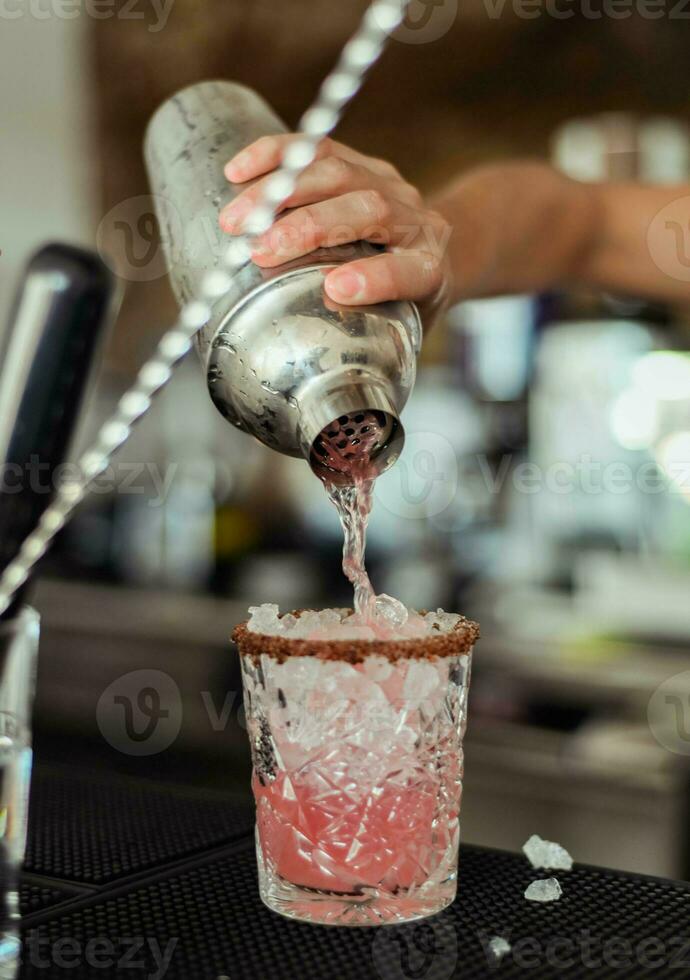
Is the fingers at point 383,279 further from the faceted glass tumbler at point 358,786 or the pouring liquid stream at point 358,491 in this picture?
the faceted glass tumbler at point 358,786

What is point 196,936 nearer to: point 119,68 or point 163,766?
point 163,766

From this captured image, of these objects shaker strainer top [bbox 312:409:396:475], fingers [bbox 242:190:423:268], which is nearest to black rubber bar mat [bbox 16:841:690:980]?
shaker strainer top [bbox 312:409:396:475]

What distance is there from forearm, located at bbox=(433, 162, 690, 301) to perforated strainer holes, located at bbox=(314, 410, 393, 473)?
51 centimetres

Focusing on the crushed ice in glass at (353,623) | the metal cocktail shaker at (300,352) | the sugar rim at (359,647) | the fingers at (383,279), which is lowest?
the sugar rim at (359,647)

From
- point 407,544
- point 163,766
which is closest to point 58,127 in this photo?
point 407,544

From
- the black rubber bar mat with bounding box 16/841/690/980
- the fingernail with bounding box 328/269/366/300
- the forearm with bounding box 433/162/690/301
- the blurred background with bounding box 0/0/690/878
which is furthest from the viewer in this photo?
the blurred background with bounding box 0/0/690/878

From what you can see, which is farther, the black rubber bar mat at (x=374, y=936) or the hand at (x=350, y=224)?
the hand at (x=350, y=224)

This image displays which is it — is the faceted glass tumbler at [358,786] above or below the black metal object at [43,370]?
below

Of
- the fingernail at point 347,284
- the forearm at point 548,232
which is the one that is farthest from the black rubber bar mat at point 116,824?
the forearm at point 548,232

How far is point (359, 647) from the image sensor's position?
0.63 metres

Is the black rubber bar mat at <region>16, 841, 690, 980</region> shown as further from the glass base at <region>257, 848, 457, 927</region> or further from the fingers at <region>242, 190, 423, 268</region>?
the fingers at <region>242, 190, 423, 268</region>

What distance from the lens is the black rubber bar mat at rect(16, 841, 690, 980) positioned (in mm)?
553

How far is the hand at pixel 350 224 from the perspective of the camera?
0.67m

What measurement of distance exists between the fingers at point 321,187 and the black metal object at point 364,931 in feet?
1.21
